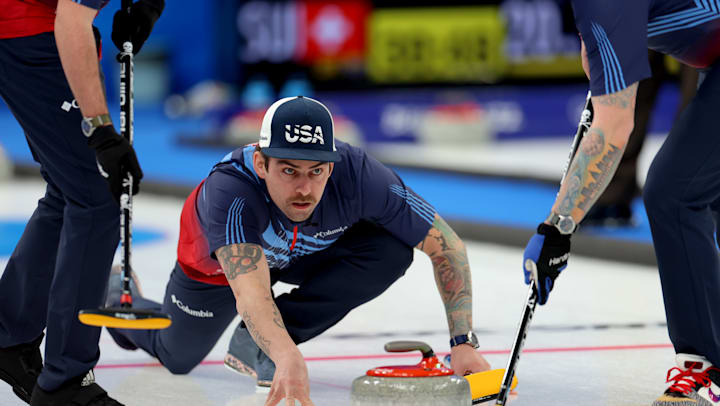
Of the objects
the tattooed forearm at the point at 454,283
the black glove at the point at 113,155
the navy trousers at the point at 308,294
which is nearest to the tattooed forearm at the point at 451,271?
the tattooed forearm at the point at 454,283

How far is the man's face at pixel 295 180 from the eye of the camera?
317 cm

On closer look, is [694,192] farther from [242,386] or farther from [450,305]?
[242,386]

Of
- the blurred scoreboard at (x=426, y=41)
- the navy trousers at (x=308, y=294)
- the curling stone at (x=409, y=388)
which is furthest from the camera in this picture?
the blurred scoreboard at (x=426, y=41)

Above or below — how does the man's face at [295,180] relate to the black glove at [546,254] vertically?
above

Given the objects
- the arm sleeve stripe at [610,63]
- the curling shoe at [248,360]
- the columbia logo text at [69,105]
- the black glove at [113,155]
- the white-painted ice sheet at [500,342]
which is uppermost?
the arm sleeve stripe at [610,63]

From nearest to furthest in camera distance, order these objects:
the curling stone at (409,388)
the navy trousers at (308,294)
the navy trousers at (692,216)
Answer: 1. the curling stone at (409,388)
2. the navy trousers at (692,216)
3. the navy trousers at (308,294)

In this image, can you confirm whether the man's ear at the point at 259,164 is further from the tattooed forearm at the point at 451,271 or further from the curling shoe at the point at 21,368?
the curling shoe at the point at 21,368

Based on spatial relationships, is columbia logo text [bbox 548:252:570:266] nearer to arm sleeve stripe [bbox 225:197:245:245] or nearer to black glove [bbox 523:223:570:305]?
black glove [bbox 523:223:570:305]

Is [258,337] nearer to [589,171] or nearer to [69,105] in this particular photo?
[69,105]

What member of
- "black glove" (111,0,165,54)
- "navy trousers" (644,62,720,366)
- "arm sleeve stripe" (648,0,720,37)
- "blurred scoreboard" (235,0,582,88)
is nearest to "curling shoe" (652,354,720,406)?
"navy trousers" (644,62,720,366)

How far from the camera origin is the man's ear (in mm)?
3221

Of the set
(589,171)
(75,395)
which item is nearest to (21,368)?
(75,395)

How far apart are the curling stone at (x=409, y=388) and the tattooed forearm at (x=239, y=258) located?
55cm

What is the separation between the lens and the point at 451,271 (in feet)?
11.6
